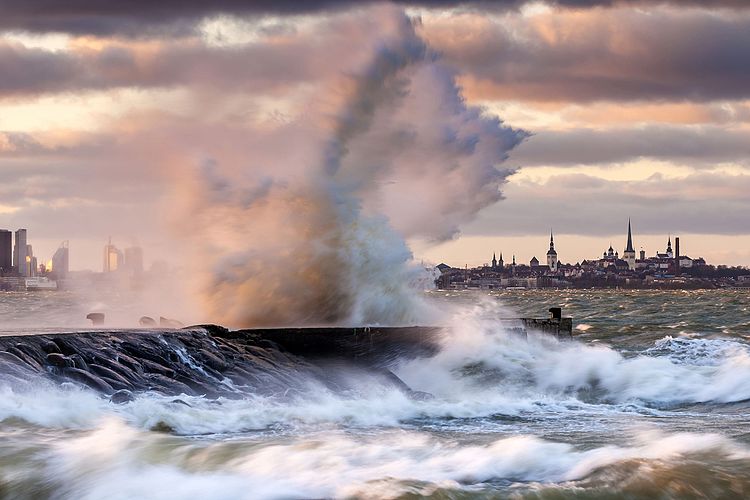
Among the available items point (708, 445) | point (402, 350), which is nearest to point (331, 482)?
point (708, 445)

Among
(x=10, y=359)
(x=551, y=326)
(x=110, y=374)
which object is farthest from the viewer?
(x=551, y=326)

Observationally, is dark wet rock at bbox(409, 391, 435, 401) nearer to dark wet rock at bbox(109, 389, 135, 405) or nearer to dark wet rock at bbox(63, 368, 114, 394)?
dark wet rock at bbox(109, 389, 135, 405)

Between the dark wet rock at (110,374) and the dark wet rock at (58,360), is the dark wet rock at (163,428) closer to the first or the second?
the dark wet rock at (110,374)

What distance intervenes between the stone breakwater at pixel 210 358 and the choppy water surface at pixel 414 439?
40 centimetres

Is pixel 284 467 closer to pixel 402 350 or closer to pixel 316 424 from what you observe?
pixel 316 424

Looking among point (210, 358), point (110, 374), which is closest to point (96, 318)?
point (210, 358)

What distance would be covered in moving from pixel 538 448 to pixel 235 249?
14.1m

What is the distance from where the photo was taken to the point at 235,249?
83.1ft

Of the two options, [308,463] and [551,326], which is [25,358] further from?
[551,326]

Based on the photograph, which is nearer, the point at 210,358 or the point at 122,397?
the point at 122,397

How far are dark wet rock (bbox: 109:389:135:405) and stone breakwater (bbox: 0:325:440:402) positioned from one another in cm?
2

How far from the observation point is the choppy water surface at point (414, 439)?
35.4ft

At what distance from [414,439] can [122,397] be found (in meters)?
3.88

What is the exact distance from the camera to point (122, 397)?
47.7 feet
